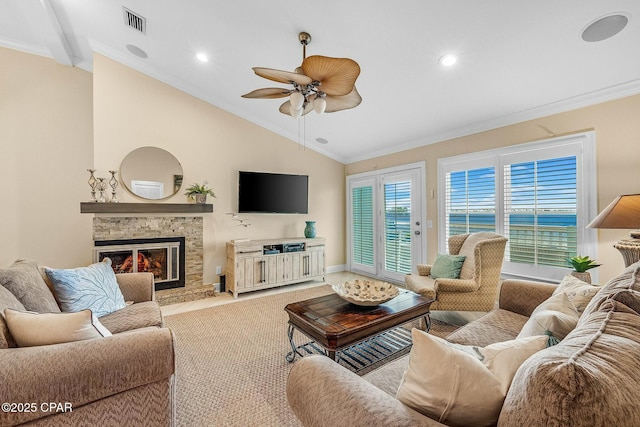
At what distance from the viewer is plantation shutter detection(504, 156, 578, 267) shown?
2750 millimetres

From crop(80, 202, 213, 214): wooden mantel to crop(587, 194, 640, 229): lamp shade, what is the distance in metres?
4.17

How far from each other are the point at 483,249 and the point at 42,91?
5.63 meters

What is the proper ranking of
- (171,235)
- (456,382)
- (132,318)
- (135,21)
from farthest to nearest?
(171,235) < (135,21) < (132,318) < (456,382)

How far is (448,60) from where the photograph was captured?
2.47 meters

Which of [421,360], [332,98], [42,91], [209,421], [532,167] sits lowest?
[209,421]

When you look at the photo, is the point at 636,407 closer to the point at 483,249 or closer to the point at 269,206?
the point at 483,249

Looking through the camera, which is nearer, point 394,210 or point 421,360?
point 421,360

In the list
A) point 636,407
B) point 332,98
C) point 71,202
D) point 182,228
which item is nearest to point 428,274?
point 332,98

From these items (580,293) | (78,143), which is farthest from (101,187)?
(580,293)

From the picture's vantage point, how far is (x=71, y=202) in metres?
3.60

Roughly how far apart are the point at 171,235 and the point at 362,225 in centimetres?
323

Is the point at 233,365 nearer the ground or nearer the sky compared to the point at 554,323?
nearer the ground

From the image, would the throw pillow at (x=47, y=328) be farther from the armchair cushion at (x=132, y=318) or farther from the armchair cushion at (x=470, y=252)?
the armchair cushion at (x=470, y=252)

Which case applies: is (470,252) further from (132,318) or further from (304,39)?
(132,318)
